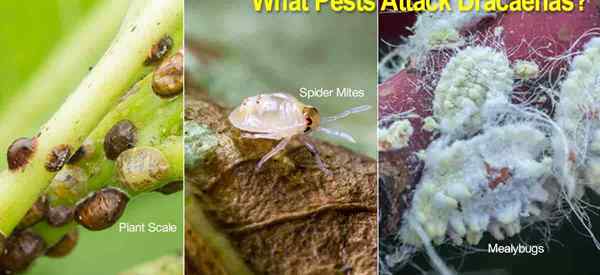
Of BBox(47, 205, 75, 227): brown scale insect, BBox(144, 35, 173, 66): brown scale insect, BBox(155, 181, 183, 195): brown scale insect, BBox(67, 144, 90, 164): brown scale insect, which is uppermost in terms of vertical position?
BBox(144, 35, 173, 66): brown scale insect

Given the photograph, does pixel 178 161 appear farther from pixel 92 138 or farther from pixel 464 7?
pixel 464 7

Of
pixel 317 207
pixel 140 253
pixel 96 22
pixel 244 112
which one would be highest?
pixel 96 22

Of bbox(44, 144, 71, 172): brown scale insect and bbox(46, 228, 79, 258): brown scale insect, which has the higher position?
bbox(44, 144, 71, 172): brown scale insect

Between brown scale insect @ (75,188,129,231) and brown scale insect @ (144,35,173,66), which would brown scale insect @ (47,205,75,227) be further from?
brown scale insect @ (144,35,173,66)

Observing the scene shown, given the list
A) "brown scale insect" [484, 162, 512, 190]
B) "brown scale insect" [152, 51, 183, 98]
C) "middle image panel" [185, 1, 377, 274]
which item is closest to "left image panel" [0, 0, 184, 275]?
"brown scale insect" [152, 51, 183, 98]

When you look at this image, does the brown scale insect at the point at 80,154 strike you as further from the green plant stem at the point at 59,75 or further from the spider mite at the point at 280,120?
the spider mite at the point at 280,120

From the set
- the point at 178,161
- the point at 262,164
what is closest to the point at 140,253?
the point at 178,161
